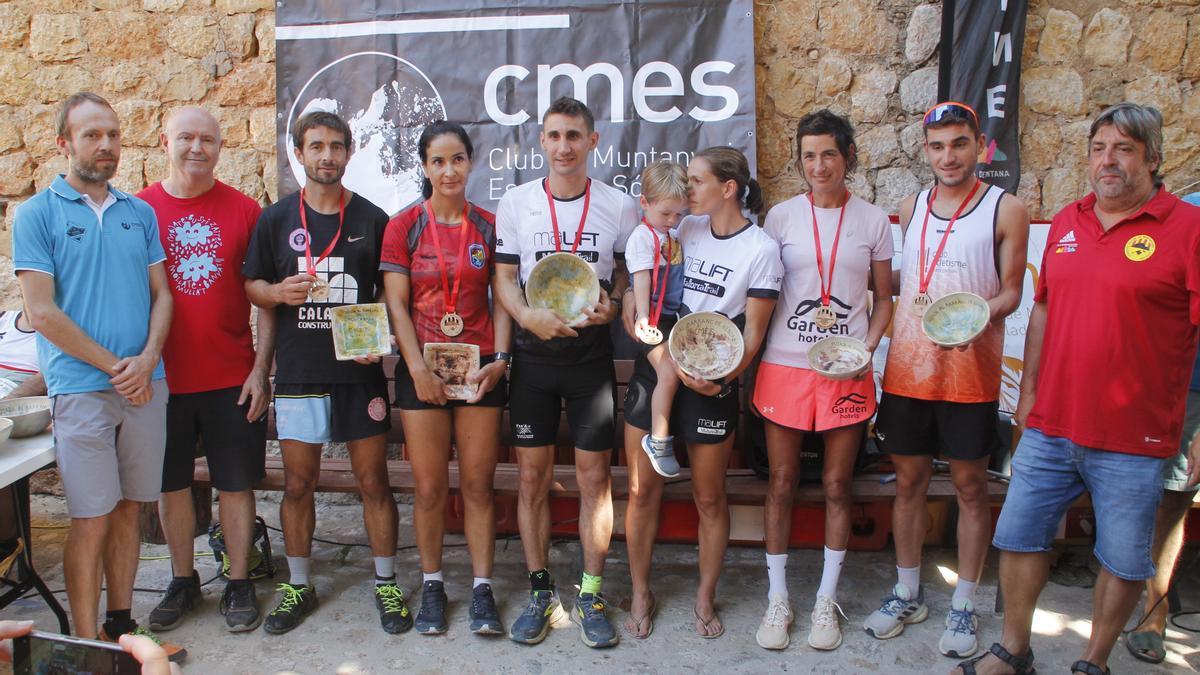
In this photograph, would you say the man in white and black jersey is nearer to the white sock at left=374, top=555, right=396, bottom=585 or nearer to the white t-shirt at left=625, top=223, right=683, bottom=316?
the white t-shirt at left=625, top=223, right=683, bottom=316

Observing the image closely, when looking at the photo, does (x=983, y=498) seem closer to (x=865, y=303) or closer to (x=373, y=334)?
(x=865, y=303)

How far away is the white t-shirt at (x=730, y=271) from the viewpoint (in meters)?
3.20

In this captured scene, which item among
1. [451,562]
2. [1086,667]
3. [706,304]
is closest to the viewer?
[1086,667]

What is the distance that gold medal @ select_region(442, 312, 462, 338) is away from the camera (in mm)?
3355

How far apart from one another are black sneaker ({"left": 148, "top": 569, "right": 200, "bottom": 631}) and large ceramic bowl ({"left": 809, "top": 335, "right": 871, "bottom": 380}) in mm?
2760

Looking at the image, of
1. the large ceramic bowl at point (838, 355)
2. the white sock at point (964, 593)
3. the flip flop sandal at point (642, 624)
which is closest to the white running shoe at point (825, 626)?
the white sock at point (964, 593)

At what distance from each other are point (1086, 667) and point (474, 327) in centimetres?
247

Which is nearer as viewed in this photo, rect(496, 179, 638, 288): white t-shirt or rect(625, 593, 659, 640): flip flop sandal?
rect(496, 179, 638, 288): white t-shirt

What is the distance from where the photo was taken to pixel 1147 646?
11.0 ft

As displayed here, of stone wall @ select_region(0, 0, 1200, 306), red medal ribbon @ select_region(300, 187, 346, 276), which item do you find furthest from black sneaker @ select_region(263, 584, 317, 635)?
stone wall @ select_region(0, 0, 1200, 306)

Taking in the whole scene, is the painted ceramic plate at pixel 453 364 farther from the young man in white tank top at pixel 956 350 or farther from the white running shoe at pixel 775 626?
the young man in white tank top at pixel 956 350

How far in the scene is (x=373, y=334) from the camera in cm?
336

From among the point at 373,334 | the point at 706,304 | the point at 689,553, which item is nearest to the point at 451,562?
the point at 689,553

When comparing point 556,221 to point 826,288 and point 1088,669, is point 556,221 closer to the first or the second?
point 826,288
